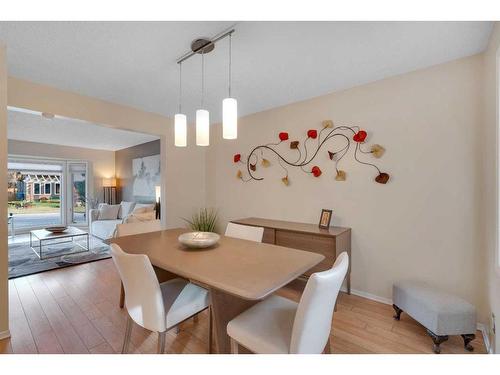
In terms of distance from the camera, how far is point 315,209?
269cm

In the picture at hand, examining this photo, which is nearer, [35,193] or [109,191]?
[35,193]

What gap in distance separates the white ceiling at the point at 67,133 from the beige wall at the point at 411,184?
11.2ft

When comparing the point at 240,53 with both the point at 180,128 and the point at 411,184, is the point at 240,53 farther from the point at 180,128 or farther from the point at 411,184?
the point at 411,184

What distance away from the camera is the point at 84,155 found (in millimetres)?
6203

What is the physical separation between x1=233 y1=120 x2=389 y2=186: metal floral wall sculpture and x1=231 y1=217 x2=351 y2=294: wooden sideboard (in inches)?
24.4

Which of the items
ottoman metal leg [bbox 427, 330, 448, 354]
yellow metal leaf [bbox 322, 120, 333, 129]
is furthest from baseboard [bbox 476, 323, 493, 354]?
yellow metal leaf [bbox 322, 120, 333, 129]

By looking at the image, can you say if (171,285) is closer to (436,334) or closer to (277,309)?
(277,309)

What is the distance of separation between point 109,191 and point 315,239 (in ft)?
20.3

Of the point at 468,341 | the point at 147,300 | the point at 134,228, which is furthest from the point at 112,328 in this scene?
the point at 468,341

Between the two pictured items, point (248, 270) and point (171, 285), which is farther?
point (171, 285)

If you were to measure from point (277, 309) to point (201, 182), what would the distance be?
9.44 ft

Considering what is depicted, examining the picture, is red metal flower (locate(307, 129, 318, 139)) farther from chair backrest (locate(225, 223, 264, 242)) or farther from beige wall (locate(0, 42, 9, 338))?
beige wall (locate(0, 42, 9, 338))

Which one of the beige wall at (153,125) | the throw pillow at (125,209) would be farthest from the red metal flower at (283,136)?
the throw pillow at (125,209)
